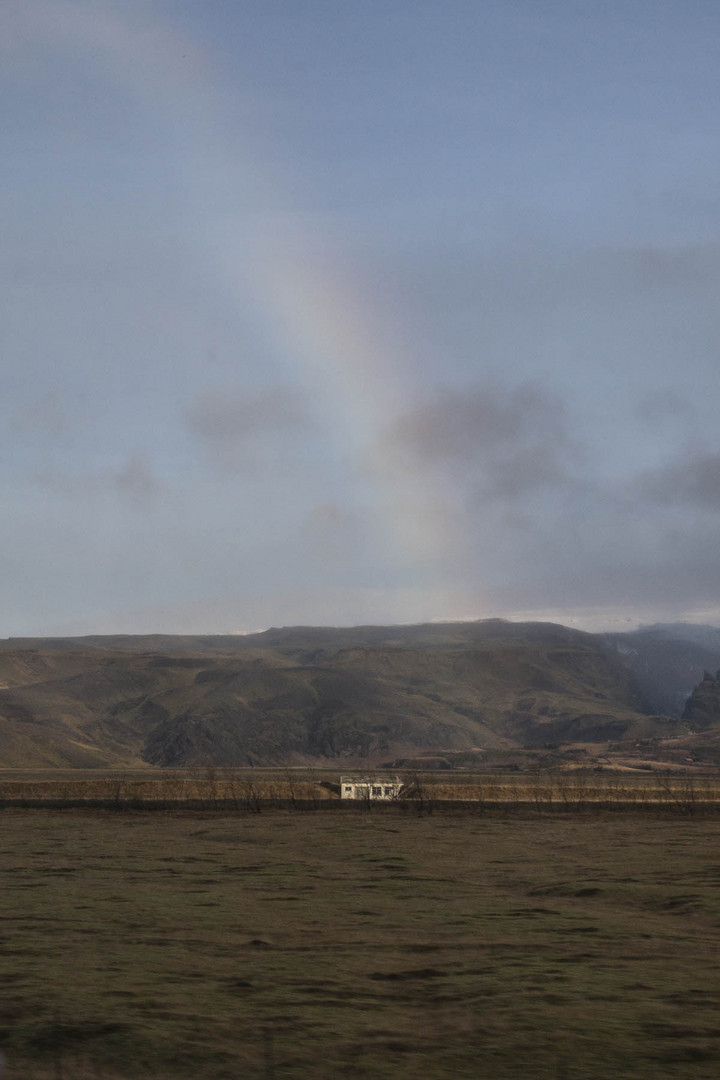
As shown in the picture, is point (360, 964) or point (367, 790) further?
point (367, 790)

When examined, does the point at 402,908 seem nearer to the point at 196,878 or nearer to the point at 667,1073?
the point at 196,878

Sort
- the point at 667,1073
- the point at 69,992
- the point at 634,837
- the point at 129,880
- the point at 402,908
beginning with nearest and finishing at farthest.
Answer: the point at 667,1073 → the point at 69,992 → the point at 402,908 → the point at 129,880 → the point at 634,837

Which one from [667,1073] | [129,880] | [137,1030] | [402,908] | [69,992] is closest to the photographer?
[667,1073]

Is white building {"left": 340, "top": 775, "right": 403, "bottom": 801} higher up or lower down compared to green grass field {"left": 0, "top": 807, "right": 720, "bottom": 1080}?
lower down

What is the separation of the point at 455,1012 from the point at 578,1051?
3.75m

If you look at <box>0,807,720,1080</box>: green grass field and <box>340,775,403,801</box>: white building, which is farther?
<box>340,775,403,801</box>: white building

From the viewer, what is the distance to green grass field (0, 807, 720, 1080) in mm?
18234

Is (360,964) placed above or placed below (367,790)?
above

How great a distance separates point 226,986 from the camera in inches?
942

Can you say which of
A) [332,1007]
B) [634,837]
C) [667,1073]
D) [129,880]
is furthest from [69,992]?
[634,837]

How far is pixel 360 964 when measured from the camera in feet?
87.4

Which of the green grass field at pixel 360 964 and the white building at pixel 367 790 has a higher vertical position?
the green grass field at pixel 360 964

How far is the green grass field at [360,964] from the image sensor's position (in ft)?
59.8

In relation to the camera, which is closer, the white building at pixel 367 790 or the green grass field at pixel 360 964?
the green grass field at pixel 360 964
